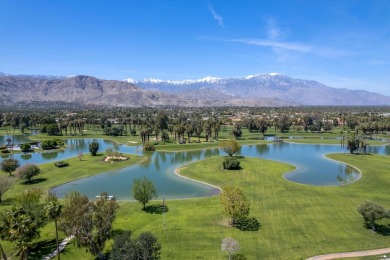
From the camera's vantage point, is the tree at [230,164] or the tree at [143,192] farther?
the tree at [230,164]

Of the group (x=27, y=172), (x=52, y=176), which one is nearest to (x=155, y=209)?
(x=27, y=172)

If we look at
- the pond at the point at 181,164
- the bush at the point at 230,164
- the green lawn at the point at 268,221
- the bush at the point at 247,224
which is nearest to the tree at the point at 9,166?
the green lawn at the point at 268,221

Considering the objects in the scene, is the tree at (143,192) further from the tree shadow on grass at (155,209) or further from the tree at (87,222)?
the tree at (87,222)

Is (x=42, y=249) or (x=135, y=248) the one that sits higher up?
(x=135, y=248)

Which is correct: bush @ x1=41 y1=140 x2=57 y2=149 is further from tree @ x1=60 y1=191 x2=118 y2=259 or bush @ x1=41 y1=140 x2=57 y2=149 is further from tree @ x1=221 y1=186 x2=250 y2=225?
tree @ x1=221 y1=186 x2=250 y2=225

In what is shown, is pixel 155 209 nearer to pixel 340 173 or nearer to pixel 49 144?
pixel 340 173

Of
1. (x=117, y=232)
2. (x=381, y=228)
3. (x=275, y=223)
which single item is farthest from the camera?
(x=275, y=223)

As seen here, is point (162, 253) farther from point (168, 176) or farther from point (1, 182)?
point (168, 176)
